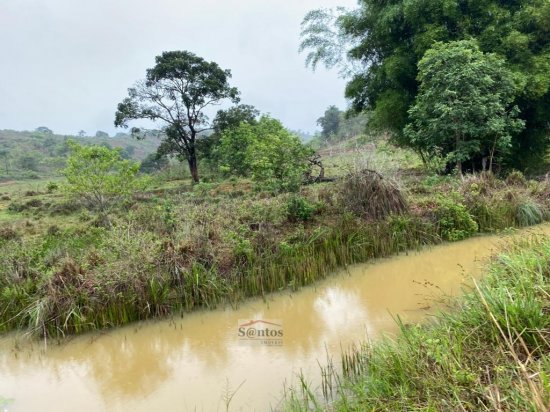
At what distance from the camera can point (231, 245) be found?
630 centimetres

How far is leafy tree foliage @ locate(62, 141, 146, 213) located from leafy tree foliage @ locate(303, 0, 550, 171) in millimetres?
8354

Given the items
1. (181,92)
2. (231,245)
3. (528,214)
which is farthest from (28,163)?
(528,214)

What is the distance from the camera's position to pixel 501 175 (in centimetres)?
1204

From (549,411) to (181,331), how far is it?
4.10 m

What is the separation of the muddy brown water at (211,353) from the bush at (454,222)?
152cm

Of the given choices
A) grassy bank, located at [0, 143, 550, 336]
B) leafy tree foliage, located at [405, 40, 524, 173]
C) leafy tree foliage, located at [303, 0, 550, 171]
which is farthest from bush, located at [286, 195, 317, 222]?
leafy tree foliage, located at [303, 0, 550, 171]

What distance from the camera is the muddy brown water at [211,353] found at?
3.70 meters

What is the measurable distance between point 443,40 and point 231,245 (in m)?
9.56

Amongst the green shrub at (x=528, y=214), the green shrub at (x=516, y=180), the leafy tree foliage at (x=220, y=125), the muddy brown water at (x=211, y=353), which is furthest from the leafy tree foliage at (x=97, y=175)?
the green shrub at (x=516, y=180)

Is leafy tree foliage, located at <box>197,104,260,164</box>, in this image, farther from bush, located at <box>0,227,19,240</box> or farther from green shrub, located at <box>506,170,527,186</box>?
green shrub, located at <box>506,170,527,186</box>

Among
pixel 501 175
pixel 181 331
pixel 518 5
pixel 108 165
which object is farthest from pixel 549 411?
pixel 518 5

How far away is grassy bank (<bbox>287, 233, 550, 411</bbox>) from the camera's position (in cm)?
224

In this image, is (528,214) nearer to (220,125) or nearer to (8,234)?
(8,234)

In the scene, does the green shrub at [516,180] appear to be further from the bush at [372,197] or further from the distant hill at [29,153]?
the distant hill at [29,153]
